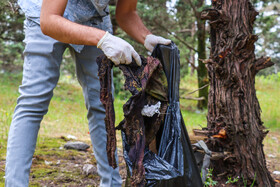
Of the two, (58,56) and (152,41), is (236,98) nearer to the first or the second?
(152,41)

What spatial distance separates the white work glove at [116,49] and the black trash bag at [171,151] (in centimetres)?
34

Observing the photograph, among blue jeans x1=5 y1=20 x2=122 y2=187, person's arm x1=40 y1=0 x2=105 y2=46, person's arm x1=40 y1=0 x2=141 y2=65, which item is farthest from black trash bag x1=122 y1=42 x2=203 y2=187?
blue jeans x1=5 y1=20 x2=122 y2=187

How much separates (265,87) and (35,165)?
11.2 m

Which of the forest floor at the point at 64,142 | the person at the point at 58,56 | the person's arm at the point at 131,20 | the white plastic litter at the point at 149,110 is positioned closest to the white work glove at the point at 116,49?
the person at the point at 58,56

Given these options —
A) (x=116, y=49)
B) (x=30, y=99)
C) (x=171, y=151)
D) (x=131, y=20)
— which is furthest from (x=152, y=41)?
(x=30, y=99)

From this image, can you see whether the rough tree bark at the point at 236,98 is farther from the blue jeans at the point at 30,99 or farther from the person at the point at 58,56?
the blue jeans at the point at 30,99

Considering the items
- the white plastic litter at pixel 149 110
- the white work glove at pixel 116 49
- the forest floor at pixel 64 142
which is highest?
the white work glove at pixel 116 49

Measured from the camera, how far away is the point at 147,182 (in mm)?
1420

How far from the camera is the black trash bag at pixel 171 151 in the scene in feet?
4.75

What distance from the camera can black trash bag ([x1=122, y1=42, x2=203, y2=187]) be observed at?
57.0 inches

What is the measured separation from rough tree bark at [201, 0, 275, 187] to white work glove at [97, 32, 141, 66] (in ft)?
3.63

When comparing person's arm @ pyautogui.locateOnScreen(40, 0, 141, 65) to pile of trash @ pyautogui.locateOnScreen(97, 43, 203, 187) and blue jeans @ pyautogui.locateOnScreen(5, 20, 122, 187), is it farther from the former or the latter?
blue jeans @ pyautogui.locateOnScreen(5, 20, 122, 187)

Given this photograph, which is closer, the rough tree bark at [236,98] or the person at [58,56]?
the person at [58,56]

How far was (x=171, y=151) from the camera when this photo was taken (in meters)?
1.59
